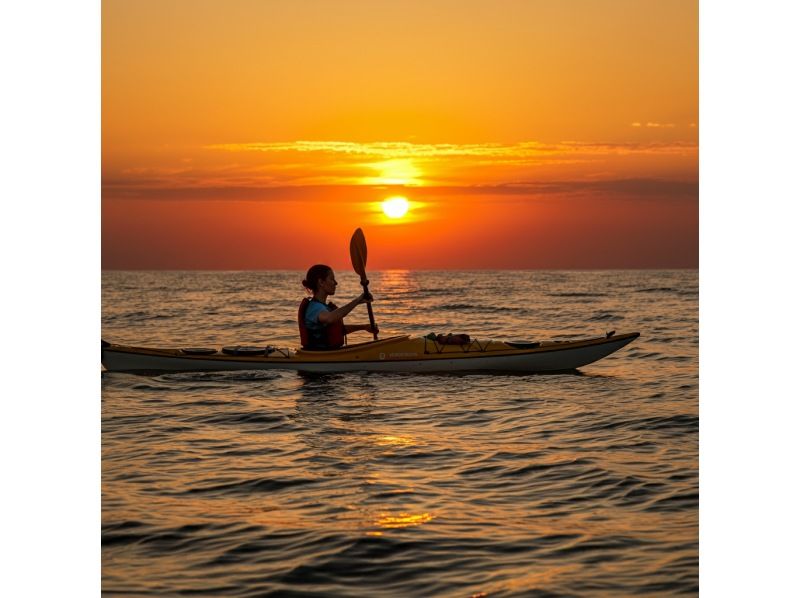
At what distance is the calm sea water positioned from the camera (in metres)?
4.39

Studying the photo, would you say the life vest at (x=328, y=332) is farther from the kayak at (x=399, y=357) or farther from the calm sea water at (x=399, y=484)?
the calm sea water at (x=399, y=484)

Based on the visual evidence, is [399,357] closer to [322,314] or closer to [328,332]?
[328,332]

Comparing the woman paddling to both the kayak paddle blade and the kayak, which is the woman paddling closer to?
the kayak

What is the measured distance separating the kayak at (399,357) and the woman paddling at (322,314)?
0.16 meters

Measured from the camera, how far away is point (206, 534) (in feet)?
16.4

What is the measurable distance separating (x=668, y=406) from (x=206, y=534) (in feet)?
19.4

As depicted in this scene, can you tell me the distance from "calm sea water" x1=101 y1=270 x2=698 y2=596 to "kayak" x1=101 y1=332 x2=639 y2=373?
9.3 inches

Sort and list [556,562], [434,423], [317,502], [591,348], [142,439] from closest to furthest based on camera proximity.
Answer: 1. [556,562]
2. [317,502]
3. [142,439]
4. [434,423]
5. [591,348]

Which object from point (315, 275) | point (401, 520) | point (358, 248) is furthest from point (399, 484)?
point (358, 248)

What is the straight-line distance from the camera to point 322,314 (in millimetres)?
11234

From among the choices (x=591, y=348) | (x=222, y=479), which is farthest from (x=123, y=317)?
(x=222, y=479)

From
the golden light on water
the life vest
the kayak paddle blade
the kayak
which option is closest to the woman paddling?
the life vest

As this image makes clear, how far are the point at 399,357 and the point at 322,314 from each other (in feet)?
4.00

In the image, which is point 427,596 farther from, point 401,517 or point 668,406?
point 668,406
